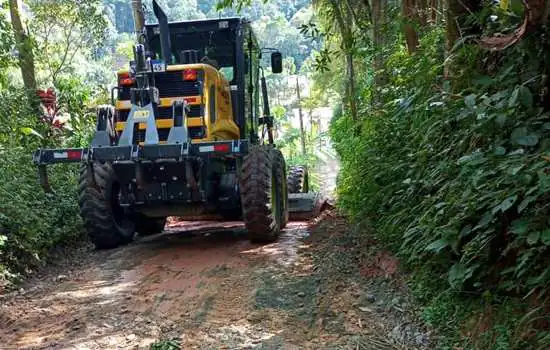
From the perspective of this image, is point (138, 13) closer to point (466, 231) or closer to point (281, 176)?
point (281, 176)

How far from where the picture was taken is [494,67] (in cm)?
447

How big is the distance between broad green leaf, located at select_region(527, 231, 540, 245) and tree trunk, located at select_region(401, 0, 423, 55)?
5.18 metres

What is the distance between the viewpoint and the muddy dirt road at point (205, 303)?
397 cm

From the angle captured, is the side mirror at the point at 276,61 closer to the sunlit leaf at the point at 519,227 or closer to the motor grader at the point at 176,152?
the motor grader at the point at 176,152

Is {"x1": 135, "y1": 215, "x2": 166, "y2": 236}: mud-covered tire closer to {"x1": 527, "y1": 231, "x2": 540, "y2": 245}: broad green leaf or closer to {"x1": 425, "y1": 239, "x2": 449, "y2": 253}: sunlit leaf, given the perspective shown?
{"x1": 425, "y1": 239, "x2": 449, "y2": 253}: sunlit leaf

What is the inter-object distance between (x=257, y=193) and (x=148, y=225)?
9.00 ft

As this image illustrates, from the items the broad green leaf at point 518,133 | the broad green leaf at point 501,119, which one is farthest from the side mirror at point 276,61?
the broad green leaf at point 518,133

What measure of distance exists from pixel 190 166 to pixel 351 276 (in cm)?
252

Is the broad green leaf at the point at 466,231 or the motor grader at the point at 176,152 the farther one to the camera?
the motor grader at the point at 176,152

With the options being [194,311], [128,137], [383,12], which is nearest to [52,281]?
[128,137]

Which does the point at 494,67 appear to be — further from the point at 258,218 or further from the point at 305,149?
the point at 305,149

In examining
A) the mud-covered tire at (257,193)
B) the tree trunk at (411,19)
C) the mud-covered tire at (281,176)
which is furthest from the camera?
the mud-covered tire at (281,176)

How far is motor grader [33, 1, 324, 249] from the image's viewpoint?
672 centimetres

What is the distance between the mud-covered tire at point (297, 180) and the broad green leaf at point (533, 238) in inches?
359
